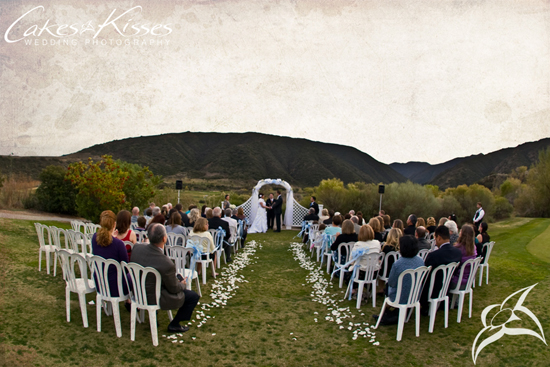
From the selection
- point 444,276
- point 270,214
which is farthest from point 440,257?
point 270,214

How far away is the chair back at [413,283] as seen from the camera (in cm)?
398

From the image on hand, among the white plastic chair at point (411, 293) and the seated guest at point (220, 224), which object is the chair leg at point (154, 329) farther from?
the seated guest at point (220, 224)

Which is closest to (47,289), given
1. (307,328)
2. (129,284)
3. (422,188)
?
(129,284)

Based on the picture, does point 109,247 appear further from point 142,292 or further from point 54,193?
point 54,193

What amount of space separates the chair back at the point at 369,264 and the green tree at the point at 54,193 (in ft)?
51.4

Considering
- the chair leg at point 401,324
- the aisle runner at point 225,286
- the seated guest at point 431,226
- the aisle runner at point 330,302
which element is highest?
the seated guest at point 431,226

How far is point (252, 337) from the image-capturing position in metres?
4.08

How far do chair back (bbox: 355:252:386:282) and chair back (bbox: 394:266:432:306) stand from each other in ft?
3.53

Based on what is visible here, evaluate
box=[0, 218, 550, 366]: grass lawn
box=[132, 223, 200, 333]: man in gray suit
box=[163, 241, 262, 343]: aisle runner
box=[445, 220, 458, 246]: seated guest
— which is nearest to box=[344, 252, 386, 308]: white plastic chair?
box=[0, 218, 550, 366]: grass lawn

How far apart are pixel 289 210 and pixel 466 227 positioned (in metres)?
11.3

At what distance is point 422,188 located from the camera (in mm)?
21859

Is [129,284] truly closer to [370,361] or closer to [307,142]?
[370,361]

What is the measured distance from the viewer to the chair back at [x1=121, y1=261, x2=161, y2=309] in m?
3.62

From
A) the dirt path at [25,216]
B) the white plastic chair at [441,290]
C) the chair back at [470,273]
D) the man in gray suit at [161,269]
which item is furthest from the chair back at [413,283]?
the dirt path at [25,216]
